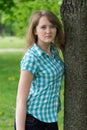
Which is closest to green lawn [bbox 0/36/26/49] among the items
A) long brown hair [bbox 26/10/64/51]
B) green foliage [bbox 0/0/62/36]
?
green foliage [bbox 0/0/62/36]

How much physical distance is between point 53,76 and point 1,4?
50.4ft

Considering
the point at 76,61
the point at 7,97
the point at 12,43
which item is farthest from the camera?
the point at 12,43

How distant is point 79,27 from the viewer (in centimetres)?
393

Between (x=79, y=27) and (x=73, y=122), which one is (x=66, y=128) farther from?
(x=79, y=27)

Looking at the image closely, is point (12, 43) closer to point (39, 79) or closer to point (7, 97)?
point (7, 97)

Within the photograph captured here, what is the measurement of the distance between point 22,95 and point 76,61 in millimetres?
642

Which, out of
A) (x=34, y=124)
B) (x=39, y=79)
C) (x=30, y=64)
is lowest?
(x=34, y=124)

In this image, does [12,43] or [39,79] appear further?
[12,43]

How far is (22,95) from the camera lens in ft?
11.8

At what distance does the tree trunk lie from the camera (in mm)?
3943

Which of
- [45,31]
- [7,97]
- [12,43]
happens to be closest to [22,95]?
[45,31]

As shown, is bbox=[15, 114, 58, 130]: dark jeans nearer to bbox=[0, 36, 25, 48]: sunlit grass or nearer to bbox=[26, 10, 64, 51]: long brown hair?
bbox=[26, 10, 64, 51]: long brown hair

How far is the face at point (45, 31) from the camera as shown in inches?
146

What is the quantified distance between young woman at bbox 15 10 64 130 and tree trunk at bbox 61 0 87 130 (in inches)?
7.3
